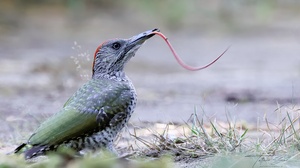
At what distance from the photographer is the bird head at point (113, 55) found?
20.5 ft

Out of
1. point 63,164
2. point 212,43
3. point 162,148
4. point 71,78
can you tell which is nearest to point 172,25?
point 212,43

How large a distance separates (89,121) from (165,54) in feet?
34.3

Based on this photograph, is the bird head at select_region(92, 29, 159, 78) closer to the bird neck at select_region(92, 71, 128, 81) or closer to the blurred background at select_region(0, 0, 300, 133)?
the bird neck at select_region(92, 71, 128, 81)

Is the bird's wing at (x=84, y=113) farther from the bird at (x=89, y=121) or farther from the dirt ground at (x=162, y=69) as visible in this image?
the dirt ground at (x=162, y=69)

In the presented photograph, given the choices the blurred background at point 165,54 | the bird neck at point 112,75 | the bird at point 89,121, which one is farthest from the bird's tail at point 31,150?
the blurred background at point 165,54

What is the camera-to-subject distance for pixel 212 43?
56.5 ft

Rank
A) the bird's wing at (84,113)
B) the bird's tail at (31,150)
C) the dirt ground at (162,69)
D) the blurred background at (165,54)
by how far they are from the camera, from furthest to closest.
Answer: the blurred background at (165,54), the dirt ground at (162,69), the bird's wing at (84,113), the bird's tail at (31,150)

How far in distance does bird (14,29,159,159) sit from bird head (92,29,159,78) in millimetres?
163

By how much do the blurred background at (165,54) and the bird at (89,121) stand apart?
3.26 feet

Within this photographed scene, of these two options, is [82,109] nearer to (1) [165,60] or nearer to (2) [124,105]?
(2) [124,105]

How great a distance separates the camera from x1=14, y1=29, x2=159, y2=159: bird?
17.9ft

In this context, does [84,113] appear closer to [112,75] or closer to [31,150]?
[31,150]

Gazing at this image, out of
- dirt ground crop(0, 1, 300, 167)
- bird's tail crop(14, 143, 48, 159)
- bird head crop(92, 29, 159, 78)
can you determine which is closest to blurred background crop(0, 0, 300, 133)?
dirt ground crop(0, 1, 300, 167)

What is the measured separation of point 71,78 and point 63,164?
8.05 meters
